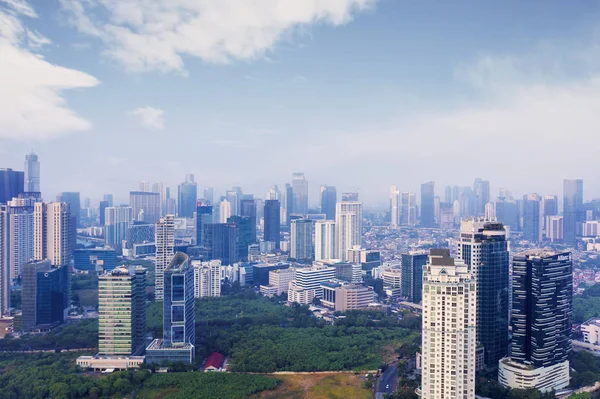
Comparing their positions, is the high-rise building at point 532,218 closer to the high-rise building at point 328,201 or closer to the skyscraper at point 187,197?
the high-rise building at point 328,201

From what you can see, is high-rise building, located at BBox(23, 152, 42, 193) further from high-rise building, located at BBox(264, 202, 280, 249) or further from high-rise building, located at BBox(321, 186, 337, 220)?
high-rise building, located at BBox(321, 186, 337, 220)

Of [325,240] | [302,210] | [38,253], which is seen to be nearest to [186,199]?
[302,210]

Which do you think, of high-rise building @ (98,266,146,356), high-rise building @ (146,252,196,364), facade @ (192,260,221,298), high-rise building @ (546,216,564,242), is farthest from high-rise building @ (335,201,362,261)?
high-rise building @ (98,266,146,356)

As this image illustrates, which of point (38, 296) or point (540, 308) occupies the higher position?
point (540, 308)

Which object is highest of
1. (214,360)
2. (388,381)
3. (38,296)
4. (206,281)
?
(38,296)

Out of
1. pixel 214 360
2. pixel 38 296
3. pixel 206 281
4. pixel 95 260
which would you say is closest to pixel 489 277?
pixel 214 360

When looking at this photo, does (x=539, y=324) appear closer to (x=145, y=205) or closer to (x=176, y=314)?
(x=176, y=314)
